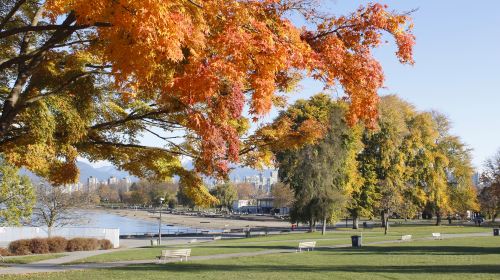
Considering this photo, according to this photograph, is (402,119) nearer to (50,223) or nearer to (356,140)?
(356,140)

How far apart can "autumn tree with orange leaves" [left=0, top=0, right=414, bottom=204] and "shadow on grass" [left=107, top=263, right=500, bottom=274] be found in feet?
29.4

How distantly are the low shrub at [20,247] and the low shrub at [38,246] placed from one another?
250 mm

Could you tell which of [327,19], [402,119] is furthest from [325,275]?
[402,119]

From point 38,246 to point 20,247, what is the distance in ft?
3.65

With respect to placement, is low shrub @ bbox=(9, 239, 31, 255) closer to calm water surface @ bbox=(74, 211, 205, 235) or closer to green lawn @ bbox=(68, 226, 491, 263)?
green lawn @ bbox=(68, 226, 491, 263)

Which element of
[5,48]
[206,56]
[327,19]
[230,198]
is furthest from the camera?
[230,198]

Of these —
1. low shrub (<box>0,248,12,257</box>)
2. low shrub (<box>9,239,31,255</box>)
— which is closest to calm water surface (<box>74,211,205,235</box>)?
low shrub (<box>9,239,31,255</box>)

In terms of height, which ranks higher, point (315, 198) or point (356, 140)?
point (356, 140)

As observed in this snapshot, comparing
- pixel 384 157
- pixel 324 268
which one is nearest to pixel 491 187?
pixel 384 157

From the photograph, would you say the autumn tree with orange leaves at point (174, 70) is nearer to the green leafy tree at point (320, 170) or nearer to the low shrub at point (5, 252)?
the low shrub at point (5, 252)

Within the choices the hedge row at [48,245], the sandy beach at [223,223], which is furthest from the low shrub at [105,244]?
the sandy beach at [223,223]

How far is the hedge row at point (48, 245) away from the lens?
32719mm

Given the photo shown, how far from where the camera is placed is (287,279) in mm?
15859

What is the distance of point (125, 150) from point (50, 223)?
140 ft
